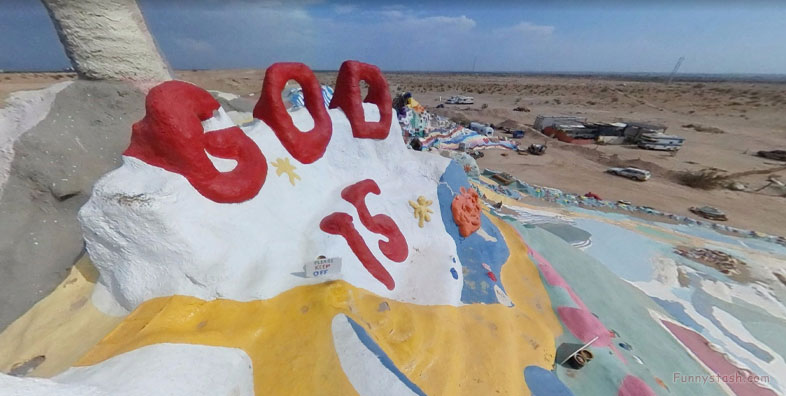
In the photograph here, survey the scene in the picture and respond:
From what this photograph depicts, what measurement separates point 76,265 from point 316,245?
3707mm

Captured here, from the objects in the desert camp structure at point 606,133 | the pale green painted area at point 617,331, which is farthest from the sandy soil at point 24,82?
the desert camp structure at point 606,133

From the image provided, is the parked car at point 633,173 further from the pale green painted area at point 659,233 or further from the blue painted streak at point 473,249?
the blue painted streak at point 473,249

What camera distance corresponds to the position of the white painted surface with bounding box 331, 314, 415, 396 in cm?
348

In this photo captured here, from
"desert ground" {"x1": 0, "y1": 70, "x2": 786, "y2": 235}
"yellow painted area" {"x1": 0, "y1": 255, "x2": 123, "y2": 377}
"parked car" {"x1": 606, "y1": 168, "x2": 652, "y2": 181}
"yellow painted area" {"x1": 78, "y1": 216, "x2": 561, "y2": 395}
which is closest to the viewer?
"yellow painted area" {"x1": 78, "y1": 216, "x2": 561, "y2": 395}

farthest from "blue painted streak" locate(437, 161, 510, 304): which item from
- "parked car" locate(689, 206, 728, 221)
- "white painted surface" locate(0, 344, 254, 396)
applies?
"parked car" locate(689, 206, 728, 221)

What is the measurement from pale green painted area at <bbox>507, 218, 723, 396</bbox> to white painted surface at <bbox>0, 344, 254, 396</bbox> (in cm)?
526

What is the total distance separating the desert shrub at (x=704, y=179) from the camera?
2070 cm

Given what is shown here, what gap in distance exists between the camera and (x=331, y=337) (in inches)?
148

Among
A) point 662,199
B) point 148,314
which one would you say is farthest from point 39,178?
point 662,199

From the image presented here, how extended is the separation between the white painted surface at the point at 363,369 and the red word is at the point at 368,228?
4.73 feet

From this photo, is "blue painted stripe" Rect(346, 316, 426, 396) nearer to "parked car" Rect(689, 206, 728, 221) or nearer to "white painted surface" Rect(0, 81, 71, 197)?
"white painted surface" Rect(0, 81, 71, 197)

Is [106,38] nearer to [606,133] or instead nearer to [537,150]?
[537,150]

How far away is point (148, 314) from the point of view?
11.8ft

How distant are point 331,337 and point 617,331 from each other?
6.79 meters
